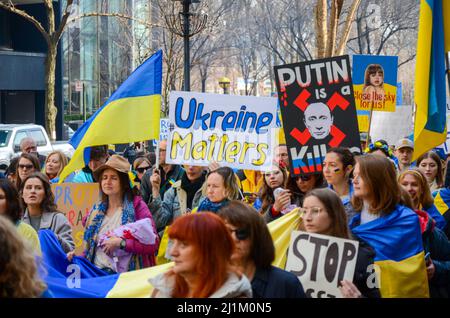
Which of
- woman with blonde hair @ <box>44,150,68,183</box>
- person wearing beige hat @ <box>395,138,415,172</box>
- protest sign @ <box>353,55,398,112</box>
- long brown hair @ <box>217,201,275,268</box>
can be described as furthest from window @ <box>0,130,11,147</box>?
long brown hair @ <box>217,201,275,268</box>

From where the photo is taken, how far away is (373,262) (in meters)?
5.46

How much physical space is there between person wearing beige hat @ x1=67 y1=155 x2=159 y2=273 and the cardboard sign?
1.88 metres

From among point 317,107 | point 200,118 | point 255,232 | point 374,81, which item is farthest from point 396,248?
point 374,81

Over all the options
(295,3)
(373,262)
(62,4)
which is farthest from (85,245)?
(295,3)

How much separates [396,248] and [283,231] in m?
0.71

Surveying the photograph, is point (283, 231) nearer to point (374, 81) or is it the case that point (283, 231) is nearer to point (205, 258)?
point (205, 258)

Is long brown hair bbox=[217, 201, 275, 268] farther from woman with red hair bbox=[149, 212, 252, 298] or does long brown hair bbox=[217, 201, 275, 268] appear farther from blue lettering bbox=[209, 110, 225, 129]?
blue lettering bbox=[209, 110, 225, 129]

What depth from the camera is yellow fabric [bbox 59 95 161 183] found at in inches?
328

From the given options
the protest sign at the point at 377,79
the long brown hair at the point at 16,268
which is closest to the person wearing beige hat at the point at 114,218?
the long brown hair at the point at 16,268

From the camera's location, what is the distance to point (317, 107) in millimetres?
7277

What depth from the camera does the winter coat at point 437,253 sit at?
6016mm

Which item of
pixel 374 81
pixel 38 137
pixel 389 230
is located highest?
pixel 374 81
